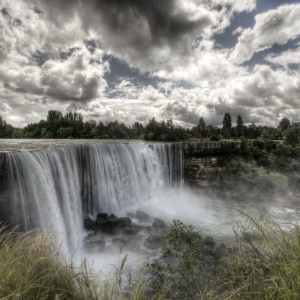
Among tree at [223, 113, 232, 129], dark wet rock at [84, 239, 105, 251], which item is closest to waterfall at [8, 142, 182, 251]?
dark wet rock at [84, 239, 105, 251]

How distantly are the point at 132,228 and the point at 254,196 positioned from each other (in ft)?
49.4

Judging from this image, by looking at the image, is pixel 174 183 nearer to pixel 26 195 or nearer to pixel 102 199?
pixel 102 199

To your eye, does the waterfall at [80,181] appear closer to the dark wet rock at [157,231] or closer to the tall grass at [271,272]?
the dark wet rock at [157,231]

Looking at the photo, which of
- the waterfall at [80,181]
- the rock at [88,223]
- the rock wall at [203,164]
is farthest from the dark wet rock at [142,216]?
the rock wall at [203,164]

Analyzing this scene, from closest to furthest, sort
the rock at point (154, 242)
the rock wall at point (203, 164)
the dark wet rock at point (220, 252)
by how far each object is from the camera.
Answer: the dark wet rock at point (220, 252), the rock at point (154, 242), the rock wall at point (203, 164)

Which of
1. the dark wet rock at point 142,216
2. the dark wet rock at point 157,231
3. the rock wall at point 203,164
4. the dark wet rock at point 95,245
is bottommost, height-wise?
the dark wet rock at point 142,216

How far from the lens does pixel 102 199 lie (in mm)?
14664

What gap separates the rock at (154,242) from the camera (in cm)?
1059

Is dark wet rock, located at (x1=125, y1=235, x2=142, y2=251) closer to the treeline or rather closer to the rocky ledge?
the rocky ledge

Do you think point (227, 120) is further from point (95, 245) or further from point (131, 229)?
point (95, 245)

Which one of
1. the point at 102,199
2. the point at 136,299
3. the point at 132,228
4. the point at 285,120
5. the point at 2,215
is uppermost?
the point at 285,120

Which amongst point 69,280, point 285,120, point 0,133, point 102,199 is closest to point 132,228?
point 102,199

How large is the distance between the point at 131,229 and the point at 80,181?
4.17 metres

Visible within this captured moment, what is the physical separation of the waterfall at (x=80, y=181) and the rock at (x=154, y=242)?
352 centimetres
